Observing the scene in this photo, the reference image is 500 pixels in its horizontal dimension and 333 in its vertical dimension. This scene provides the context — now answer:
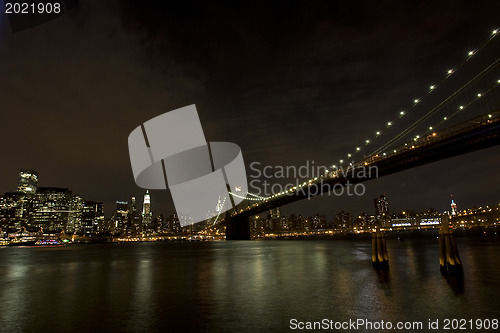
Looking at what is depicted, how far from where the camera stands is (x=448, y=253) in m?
15.7

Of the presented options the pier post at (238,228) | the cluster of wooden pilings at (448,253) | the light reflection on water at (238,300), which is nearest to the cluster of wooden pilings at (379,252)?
the light reflection on water at (238,300)

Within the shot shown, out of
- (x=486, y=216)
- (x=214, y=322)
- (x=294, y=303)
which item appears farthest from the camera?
(x=486, y=216)

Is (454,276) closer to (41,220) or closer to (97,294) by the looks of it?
(97,294)

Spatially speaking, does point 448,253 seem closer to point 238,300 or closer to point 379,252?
point 379,252

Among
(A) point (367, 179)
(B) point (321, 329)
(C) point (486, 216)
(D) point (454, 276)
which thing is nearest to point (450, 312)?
(B) point (321, 329)

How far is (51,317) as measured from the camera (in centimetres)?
985

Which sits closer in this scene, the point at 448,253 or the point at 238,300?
the point at 238,300

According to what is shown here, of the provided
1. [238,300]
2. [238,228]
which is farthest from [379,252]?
[238,228]

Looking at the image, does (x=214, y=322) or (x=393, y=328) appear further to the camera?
(x=214, y=322)

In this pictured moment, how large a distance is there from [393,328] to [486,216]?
314ft

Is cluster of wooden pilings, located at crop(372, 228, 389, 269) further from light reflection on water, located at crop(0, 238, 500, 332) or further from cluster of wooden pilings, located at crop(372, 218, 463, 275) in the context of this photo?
cluster of wooden pilings, located at crop(372, 218, 463, 275)

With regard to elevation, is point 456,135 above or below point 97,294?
above

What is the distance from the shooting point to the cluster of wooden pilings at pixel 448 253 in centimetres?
1480

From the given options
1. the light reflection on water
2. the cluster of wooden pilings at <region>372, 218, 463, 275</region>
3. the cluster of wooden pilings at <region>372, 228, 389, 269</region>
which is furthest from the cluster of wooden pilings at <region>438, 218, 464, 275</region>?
the cluster of wooden pilings at <region>372, 228, 389, 269</region>
